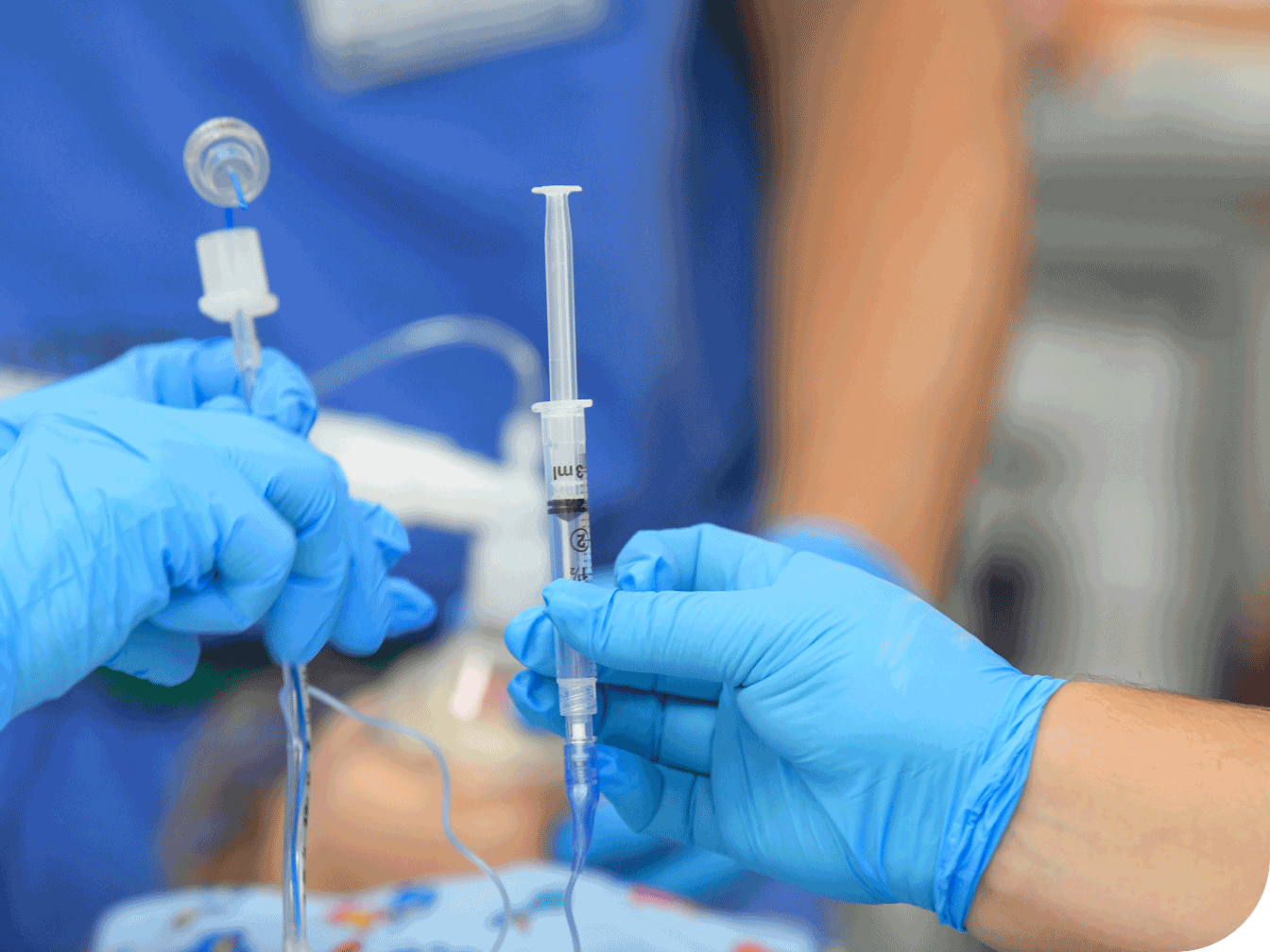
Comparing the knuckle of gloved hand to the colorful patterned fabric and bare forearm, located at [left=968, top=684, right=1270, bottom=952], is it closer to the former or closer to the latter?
the colorful patterned fabric

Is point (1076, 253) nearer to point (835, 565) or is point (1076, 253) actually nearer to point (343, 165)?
point (835, 565)

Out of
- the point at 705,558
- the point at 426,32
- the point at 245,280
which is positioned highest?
the point at 426,32

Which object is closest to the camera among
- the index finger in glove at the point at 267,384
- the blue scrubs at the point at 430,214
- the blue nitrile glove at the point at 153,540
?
the blue nitrile glove at the point at 153,540

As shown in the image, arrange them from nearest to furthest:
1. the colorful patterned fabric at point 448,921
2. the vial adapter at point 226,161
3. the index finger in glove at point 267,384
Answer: the vial adapter at point 226,161, the index finger in glove at point 267,384, the colorful patterned fabric at point 448,921

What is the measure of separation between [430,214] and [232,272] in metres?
0.62

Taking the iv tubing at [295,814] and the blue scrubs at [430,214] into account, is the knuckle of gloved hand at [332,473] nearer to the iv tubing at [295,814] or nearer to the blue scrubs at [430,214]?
the iv tubing at [295,814]

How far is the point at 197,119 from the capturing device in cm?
148

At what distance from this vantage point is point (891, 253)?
150 cm

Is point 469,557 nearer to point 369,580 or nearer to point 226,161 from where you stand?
point 369,580

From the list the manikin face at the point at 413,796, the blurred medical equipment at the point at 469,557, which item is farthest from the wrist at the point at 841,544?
the manikin face at the point at 413,796

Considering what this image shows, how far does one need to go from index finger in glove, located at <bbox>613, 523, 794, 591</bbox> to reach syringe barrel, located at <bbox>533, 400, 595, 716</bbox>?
0.21ft

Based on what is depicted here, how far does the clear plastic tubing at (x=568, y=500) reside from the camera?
819 mm

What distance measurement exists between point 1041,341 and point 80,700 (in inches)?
64.7

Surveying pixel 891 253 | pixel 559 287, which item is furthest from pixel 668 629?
pixel 891 253
